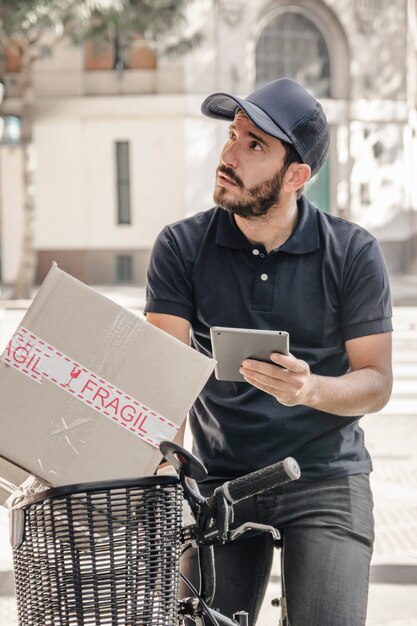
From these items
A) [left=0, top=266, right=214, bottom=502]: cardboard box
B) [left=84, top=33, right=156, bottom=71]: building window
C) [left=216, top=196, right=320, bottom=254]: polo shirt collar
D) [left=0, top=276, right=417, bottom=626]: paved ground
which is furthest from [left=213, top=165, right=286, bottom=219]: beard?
[left=84, top=33, right=156, bottom=71]: building window

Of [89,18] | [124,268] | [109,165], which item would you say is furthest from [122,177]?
[89,18]

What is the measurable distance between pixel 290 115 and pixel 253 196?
0.21 metres

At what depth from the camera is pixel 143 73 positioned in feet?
92.5

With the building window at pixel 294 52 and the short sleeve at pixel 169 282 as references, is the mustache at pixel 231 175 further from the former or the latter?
the building window at pixel 294 52

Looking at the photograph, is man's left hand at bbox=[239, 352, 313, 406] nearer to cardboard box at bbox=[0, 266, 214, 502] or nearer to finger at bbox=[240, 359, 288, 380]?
finger at bbox=[240, 359, 288, 380]

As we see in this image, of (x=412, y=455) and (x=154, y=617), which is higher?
(x=154, y=617)

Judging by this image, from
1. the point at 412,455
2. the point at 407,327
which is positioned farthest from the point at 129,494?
the point at 407,327

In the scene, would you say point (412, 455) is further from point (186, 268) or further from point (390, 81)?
point (390, 81)

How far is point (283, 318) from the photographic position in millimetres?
2857

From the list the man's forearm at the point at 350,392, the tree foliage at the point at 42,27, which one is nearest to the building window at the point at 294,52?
the tree foliage at the point at 42,27

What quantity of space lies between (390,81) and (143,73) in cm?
701

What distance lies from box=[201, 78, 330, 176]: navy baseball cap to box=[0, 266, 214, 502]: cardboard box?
72cm

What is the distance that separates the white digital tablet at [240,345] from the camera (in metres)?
2.37

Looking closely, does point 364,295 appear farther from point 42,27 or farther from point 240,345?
point 42,27
